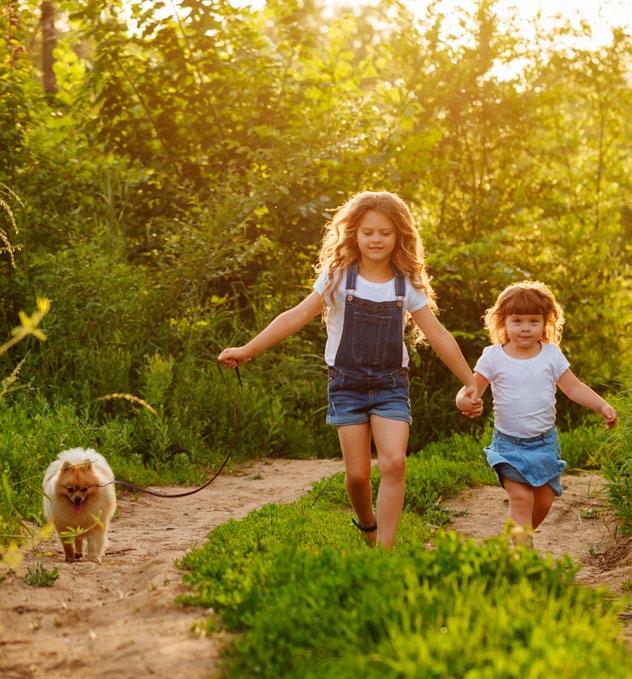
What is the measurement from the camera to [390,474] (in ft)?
17.9

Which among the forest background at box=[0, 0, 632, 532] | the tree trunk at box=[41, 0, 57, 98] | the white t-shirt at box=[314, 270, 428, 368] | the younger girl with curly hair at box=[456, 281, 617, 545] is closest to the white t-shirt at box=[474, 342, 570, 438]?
the younger girl with curly hair at box=[456, 281, 617, 545]

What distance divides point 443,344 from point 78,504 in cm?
242

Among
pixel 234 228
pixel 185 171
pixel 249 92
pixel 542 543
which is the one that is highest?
pixel 249 92

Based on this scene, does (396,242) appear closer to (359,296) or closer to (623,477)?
(359,296)

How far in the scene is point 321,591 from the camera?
3.71 m

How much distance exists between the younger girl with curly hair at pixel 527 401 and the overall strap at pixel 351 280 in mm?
815

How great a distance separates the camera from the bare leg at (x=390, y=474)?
5.46m

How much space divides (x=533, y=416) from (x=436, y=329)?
2.39ft

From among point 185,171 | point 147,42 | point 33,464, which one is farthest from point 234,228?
point 33,464

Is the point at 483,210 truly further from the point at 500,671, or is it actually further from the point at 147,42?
the point at 500,671

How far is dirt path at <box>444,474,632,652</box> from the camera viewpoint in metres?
6.36

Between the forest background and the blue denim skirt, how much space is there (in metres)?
3.59

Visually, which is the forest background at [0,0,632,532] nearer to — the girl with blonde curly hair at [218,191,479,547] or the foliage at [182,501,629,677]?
the girl with blonde curly hair at [218,191,479,547]

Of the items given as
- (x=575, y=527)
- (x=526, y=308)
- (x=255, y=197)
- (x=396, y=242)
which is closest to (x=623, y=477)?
(x=575, y=527)
